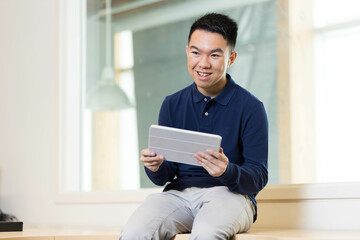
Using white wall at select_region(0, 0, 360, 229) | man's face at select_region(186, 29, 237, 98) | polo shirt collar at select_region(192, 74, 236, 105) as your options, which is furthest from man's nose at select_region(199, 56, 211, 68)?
white wall at select_region(0, 0, 360, 229)

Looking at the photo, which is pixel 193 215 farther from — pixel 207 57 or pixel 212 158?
pixel 207 57

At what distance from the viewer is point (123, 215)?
2.47 meters

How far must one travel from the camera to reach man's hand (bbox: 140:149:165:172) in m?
1.59

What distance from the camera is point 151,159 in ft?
5.22

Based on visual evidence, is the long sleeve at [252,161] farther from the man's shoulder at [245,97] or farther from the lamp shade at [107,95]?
the lamp shade at [107,95]

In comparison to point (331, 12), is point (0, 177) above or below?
below

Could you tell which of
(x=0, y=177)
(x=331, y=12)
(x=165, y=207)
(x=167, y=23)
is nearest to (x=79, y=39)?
(x=167, y=23)

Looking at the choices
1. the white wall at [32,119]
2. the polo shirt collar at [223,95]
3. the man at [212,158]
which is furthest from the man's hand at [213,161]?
the white wall at [32,119]

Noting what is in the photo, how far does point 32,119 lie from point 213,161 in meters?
1.66

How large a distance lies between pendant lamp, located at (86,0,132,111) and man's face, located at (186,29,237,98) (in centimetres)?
131

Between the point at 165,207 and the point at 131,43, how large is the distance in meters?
1.65

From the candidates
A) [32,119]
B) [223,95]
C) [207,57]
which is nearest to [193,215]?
[223,95]

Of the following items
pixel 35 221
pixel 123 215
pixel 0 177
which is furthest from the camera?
pixel 0 177

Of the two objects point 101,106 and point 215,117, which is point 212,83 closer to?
point 215,117
